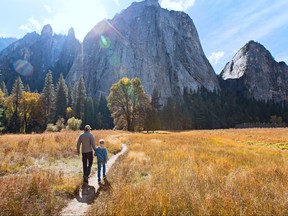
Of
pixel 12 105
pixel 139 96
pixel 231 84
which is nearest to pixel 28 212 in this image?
pixel 139 96

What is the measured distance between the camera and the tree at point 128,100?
57.7 m

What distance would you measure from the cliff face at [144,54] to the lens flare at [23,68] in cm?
5103

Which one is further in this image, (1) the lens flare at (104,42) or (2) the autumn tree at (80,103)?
(1) the lens flare at (104,42)

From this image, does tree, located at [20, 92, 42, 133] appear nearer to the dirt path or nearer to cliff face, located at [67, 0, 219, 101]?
cliff face, located at [67, 0, 219, 101]

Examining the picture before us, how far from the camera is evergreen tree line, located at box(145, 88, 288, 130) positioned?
88912mm

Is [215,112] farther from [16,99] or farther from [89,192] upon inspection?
[89,192]

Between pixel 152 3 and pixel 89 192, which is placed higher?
pixel 152 3

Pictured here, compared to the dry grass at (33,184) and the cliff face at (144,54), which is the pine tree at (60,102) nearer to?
the cliff face at (144,54)

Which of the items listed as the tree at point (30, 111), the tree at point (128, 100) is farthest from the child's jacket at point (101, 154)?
the tree at point (30, 111)

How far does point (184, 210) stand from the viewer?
19.8 feet

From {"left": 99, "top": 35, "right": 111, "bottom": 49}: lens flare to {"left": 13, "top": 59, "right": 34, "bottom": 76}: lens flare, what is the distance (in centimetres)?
6853

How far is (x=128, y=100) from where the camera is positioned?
58250 mm

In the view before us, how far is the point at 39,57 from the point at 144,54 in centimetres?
9556

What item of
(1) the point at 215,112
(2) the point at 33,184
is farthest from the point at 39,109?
(1) the point at 215,112
